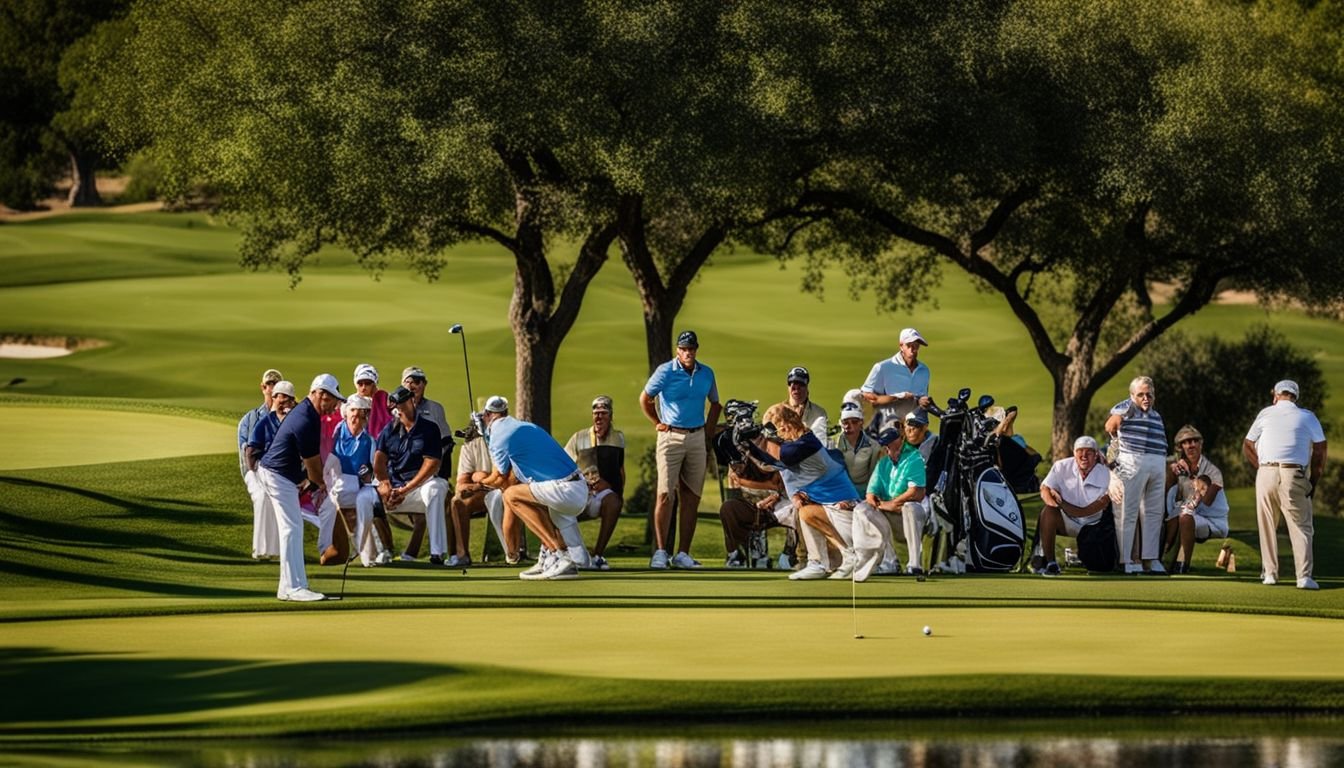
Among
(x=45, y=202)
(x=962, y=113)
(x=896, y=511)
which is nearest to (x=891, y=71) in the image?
(x=962, y=113)

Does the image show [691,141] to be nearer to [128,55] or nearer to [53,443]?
[53,443]

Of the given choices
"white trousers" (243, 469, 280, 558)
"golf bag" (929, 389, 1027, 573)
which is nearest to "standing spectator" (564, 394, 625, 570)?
"white trousers" (243, 469, 280, 558)

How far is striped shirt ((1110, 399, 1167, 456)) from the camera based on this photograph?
19.2 metres

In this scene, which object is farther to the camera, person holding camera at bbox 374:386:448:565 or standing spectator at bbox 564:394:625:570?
standing spectator at bbox 564:394:625:570

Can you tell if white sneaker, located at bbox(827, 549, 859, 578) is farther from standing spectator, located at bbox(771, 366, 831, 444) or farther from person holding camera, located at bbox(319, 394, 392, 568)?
person holding camera, located at bbox(319, 394, 392, 568)

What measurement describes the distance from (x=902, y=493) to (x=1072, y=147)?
13.7m

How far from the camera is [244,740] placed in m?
10.6

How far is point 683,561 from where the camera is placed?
64.8 ft

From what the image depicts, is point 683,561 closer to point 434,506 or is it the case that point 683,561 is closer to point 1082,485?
point 434,506

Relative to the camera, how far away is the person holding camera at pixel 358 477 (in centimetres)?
1939

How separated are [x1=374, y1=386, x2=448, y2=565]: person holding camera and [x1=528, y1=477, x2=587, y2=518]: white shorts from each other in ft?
5.91

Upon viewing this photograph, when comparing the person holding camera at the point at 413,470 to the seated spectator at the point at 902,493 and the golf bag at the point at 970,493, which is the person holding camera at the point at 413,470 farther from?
the golf bag at the point at 970,493

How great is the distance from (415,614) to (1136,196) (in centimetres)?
1790

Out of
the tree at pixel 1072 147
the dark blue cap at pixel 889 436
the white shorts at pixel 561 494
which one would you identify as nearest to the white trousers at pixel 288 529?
the white shorts at pixel 561 494
